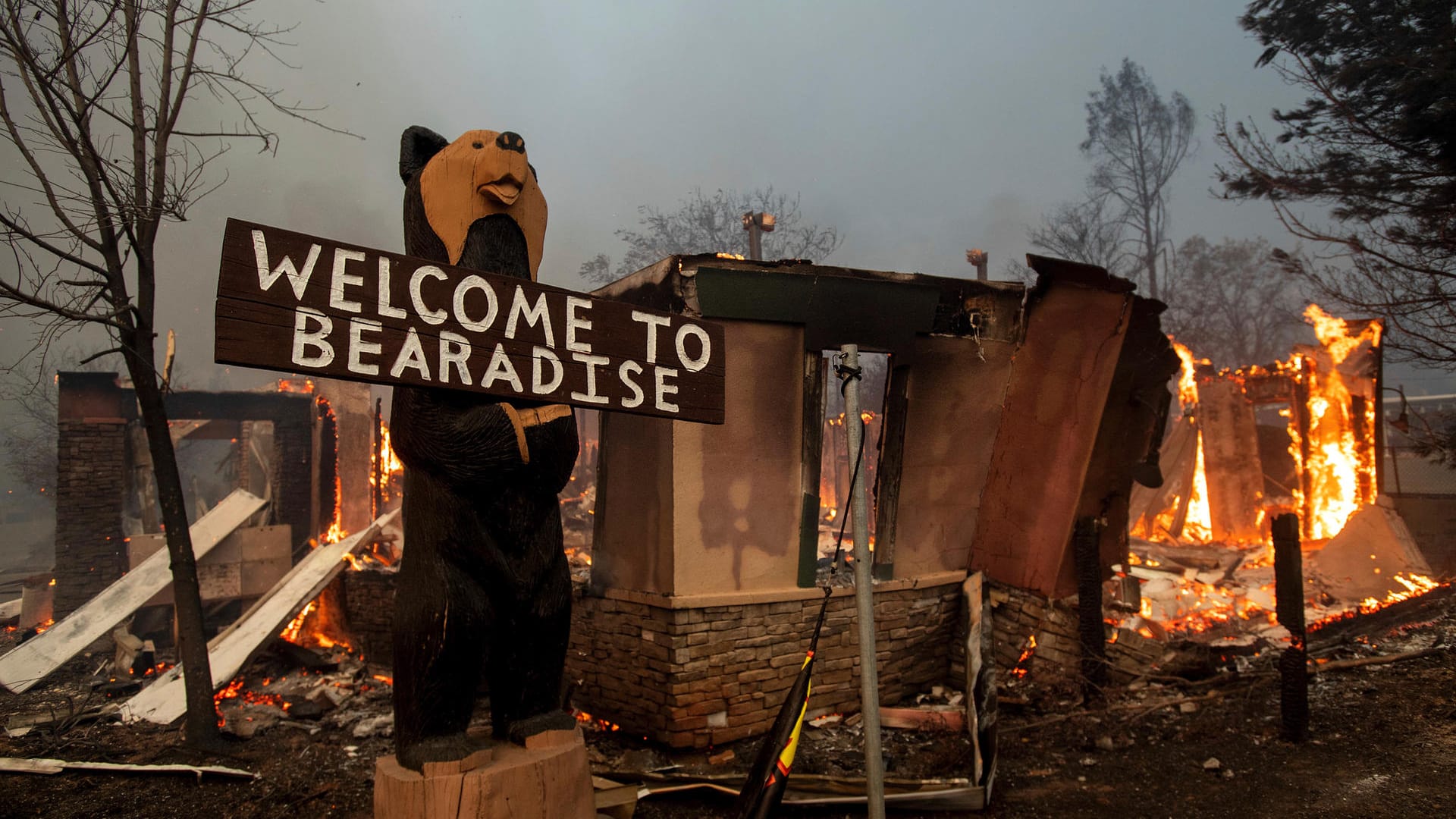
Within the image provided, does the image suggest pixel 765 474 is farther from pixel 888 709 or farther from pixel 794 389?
pixel 888 709

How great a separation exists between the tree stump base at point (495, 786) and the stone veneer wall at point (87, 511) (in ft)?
46.2

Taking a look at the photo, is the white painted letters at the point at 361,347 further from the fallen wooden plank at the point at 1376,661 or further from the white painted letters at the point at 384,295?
the fallen wooden plank at the point at 1376,661

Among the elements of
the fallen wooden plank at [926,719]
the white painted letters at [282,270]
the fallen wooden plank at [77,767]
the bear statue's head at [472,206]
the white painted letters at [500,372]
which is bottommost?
the fallen wooden plank at [926,719]

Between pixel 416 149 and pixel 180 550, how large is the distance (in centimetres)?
437

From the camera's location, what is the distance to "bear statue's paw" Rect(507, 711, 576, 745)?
327cm

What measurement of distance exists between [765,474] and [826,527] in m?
12.3

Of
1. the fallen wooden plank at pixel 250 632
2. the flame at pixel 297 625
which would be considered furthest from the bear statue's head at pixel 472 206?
the flame at pixel 297 625

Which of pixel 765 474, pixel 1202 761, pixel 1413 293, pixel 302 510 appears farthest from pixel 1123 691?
pixel 302 510

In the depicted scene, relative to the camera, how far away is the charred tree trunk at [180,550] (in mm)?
5852

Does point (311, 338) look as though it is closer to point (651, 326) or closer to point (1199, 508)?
point (651, 326)

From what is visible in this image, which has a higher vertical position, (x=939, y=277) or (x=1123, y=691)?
(x=939, y=277)

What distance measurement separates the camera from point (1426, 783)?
4.73 meters

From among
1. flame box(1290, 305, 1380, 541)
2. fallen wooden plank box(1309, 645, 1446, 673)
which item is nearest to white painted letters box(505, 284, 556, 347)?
fallen wooden plank box(1309, 645, 1446, 673)

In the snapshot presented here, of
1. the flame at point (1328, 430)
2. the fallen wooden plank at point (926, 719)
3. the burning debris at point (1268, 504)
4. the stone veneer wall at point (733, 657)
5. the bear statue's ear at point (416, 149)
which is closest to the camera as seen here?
the bear statue's ear at point (416, 149)
